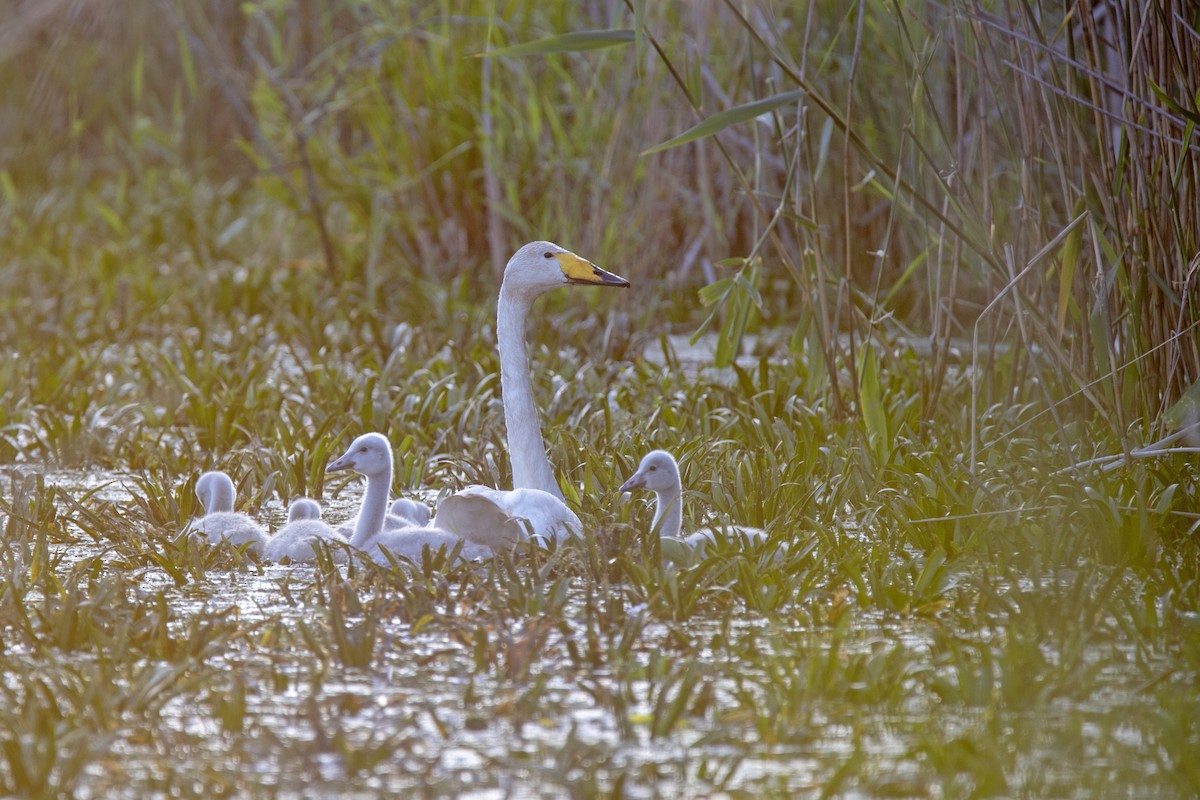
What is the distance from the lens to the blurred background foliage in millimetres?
4762

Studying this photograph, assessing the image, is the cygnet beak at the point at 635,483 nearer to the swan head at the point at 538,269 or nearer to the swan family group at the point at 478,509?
the swan family group at the point at 478,509

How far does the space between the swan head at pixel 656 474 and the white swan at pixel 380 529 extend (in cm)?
43

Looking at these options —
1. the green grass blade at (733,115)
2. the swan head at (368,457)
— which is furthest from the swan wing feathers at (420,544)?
the green grass blade at (733,115)

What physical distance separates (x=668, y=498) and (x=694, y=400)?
1750 mm

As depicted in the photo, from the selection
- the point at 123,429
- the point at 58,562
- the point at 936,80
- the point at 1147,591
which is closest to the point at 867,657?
the point at 1147,591

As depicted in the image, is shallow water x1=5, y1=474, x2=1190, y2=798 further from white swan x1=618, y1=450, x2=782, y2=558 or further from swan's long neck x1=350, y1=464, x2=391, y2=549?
swan's long neck x1=350, y1=464, x2=391, y2=549

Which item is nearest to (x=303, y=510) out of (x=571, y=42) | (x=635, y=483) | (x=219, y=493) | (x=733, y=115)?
(x=219, y=493)

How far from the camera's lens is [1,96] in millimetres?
12844

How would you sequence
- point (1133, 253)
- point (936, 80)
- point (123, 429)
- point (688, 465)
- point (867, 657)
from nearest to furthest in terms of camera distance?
point (867, 657) < point (1133, 253) < point (688, 465) < point (123, 429) < point (936, 80)

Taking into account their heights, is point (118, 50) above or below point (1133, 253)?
above

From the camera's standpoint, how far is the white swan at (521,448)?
443 cm

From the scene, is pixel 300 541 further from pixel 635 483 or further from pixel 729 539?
pixel 729 539

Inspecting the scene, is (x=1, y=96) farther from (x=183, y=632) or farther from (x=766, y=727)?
(x=766, y=727)

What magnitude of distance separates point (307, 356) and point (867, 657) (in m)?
5.03
